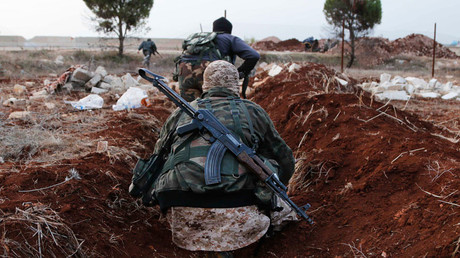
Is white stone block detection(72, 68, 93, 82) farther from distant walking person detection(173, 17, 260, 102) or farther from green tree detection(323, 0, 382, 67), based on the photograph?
green tree detection(323, 0, 382, 67)

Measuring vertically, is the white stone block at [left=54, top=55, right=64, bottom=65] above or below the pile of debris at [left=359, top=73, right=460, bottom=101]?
above

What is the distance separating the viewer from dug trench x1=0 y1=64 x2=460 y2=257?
2443 mm

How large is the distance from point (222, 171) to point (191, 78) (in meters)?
2.69

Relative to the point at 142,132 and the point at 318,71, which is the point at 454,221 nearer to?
the point at 142,132

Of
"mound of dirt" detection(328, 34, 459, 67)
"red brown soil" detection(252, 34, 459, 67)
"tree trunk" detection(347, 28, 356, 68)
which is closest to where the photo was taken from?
"tree trunk" detection(347, 28, 356, 68)

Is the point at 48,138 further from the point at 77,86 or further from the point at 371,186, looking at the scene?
the point at 77,86

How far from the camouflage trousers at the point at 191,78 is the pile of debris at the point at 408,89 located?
5.55 metres

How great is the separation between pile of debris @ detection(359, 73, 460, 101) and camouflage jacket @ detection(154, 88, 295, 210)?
282 inches

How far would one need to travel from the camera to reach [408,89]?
1106 centimetres

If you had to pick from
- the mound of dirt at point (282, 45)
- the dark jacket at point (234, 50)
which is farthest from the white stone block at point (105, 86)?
the mound of dirt at point (282, 45)

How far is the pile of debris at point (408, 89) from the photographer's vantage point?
33.0ft

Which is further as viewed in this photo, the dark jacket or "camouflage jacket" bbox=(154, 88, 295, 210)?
the dark jacket

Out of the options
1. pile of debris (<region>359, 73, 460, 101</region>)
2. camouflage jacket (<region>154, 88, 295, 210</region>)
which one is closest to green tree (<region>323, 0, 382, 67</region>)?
pile of debris (<region>359, 73, 460, 101</region>)

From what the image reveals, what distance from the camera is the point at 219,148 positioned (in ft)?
8.10
